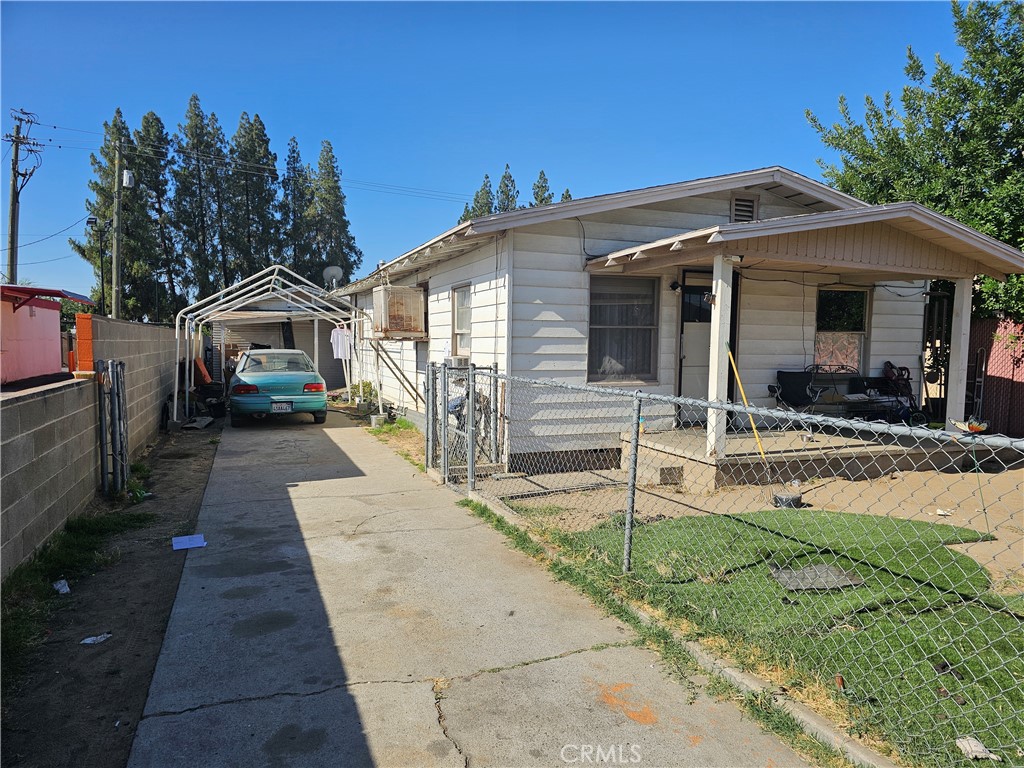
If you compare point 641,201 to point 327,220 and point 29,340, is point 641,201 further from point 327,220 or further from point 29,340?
point 327,220

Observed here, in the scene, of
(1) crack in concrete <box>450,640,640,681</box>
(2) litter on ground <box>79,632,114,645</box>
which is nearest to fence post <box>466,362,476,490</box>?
(1) crack in concrete <box>450,640,640,681</box>

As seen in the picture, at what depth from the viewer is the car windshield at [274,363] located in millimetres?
12412

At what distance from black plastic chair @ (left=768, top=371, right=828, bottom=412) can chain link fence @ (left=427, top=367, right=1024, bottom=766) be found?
39cm

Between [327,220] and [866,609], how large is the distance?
42.7m

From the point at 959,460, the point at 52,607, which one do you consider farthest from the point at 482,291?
the point at 959,460

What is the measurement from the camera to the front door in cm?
862

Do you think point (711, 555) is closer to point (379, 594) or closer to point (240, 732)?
point (379, 594)

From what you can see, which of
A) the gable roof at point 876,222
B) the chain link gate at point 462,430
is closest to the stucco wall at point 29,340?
the chain link gate at point 462,430

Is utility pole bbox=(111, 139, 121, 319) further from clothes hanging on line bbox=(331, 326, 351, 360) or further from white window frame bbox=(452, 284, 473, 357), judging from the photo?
white window frame bbox=(452, 284, 473, 357)

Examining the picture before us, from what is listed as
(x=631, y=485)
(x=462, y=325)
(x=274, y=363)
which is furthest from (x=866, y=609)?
(x=274, y=363)

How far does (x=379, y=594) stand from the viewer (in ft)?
13.8

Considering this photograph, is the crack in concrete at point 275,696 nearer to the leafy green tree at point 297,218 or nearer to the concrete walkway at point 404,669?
the concrete walkway at point 404,669

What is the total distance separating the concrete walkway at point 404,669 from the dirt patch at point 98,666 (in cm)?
12

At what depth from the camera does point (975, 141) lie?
1098 cm
